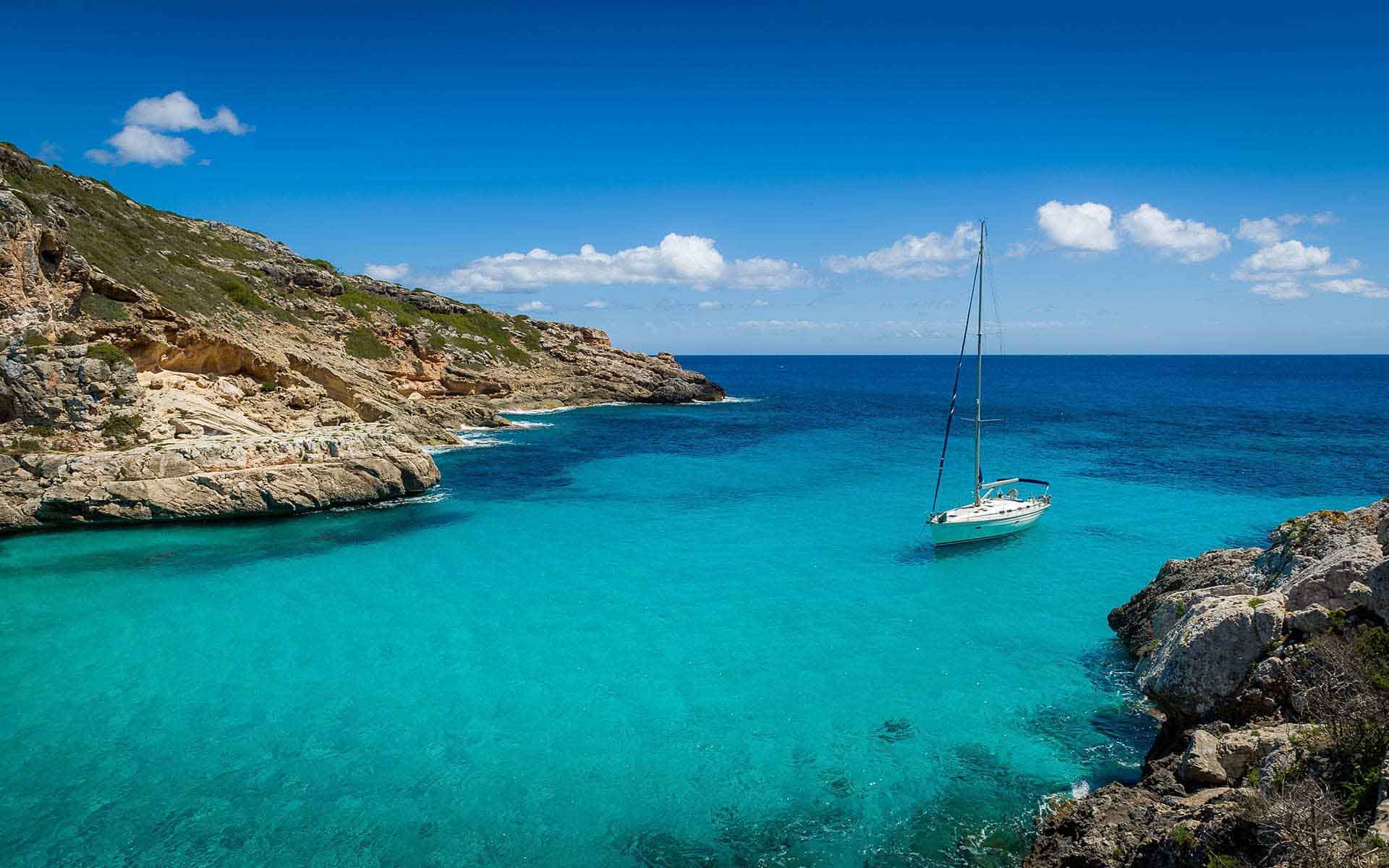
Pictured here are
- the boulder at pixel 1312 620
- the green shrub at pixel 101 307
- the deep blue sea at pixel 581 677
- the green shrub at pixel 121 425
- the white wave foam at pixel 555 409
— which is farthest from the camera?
the white wave foam at pixel 555 409

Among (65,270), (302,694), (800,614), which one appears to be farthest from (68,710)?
(65,270)

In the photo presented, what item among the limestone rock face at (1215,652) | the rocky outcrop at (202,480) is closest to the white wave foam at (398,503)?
the rocky outcrop at (202,480)

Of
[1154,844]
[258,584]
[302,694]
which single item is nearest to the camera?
[1154,844]

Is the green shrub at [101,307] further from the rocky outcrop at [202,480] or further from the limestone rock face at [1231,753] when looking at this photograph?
the limestone rock face at [1231,753]

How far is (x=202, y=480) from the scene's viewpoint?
93.5 ft

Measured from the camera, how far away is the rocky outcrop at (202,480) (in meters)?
26.5

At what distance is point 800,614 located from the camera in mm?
20562

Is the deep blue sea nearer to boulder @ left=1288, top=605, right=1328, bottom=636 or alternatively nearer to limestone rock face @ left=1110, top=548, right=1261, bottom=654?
limestone rock face @ left=1110, top=548, right=1261, bottom=654

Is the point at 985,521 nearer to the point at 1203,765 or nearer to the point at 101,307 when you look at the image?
the point at 1203,765

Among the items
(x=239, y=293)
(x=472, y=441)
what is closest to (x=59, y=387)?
(x=472, y=441)

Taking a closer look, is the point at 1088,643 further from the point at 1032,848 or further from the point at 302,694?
the point at 302,694

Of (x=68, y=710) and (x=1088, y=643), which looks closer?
(x=68, y=710)

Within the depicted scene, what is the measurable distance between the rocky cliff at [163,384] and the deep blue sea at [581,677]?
6.06 ft

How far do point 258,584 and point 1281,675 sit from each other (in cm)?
2547
